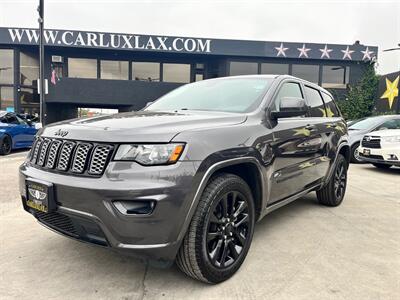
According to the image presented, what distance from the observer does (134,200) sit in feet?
6.83

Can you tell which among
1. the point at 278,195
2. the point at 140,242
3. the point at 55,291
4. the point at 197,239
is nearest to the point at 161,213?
the point at 140,242

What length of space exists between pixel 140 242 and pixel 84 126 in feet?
3.13

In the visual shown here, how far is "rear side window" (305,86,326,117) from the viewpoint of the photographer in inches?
164

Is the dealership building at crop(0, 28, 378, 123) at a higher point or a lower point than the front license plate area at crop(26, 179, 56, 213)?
higher

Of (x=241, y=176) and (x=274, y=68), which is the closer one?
(x=241, y=176)

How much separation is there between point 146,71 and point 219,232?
782 inches

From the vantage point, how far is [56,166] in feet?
7.96

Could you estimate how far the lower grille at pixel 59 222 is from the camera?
2373 mm

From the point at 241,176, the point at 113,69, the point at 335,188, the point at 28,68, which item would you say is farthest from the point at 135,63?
the point at 241,176

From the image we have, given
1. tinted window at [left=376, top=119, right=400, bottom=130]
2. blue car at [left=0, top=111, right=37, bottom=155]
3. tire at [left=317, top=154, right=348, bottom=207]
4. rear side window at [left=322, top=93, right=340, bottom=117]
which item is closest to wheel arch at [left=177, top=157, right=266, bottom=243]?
tire at [left=317, top=154, right=348, bottom=207]

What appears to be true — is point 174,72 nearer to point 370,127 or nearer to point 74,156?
point 370,127

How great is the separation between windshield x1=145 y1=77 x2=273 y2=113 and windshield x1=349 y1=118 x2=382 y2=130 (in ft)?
26.4

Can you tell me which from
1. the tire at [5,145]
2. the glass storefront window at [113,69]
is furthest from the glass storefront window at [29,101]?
the tire at [5,145]

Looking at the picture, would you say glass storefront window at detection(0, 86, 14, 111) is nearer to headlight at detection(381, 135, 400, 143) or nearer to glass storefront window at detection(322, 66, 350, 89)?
glass storefront window at detection(322, 66, 350, 89)
